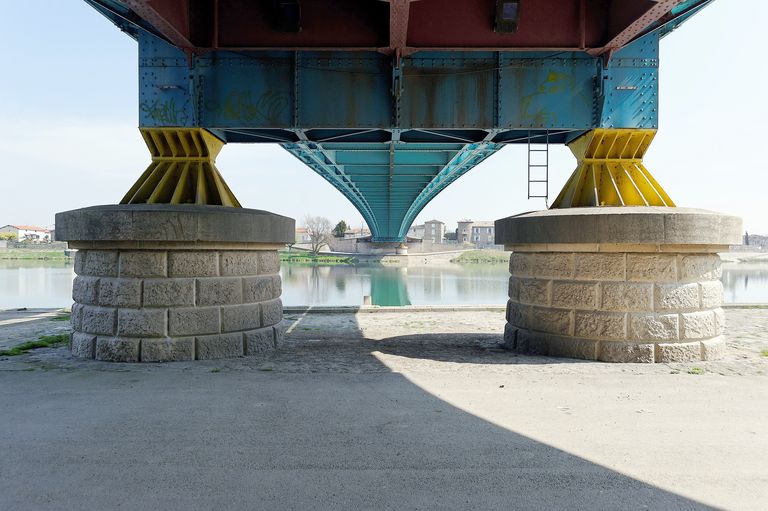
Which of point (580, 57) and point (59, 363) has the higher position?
point (580, 57)

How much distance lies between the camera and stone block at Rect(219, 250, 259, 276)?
6.78m

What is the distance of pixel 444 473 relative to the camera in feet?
10.4

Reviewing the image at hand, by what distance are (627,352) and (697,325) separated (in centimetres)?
106

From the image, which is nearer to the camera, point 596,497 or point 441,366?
point 596,497

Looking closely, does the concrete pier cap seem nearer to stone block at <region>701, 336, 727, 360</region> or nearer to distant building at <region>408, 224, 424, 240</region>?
stone block at <region>701, 336, 727, 360</region>

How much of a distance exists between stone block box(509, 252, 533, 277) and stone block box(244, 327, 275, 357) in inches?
152

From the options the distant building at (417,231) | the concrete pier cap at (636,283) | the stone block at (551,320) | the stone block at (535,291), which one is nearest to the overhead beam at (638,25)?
the concrete pier cap at (636,283)

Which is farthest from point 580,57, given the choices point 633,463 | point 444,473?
point 444,473

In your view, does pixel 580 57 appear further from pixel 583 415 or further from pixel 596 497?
pixel 596 497

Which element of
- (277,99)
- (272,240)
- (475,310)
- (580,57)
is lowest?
(475,310)

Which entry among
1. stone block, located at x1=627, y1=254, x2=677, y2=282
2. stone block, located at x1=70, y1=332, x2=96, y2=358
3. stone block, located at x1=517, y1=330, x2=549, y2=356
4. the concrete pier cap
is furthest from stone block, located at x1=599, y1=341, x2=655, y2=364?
stone block, located at x1=70, y1=332, x2=96, y2=358

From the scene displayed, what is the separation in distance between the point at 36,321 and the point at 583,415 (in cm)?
1094

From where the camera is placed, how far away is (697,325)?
21.3 feet

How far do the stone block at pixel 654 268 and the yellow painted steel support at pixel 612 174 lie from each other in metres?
1.55
